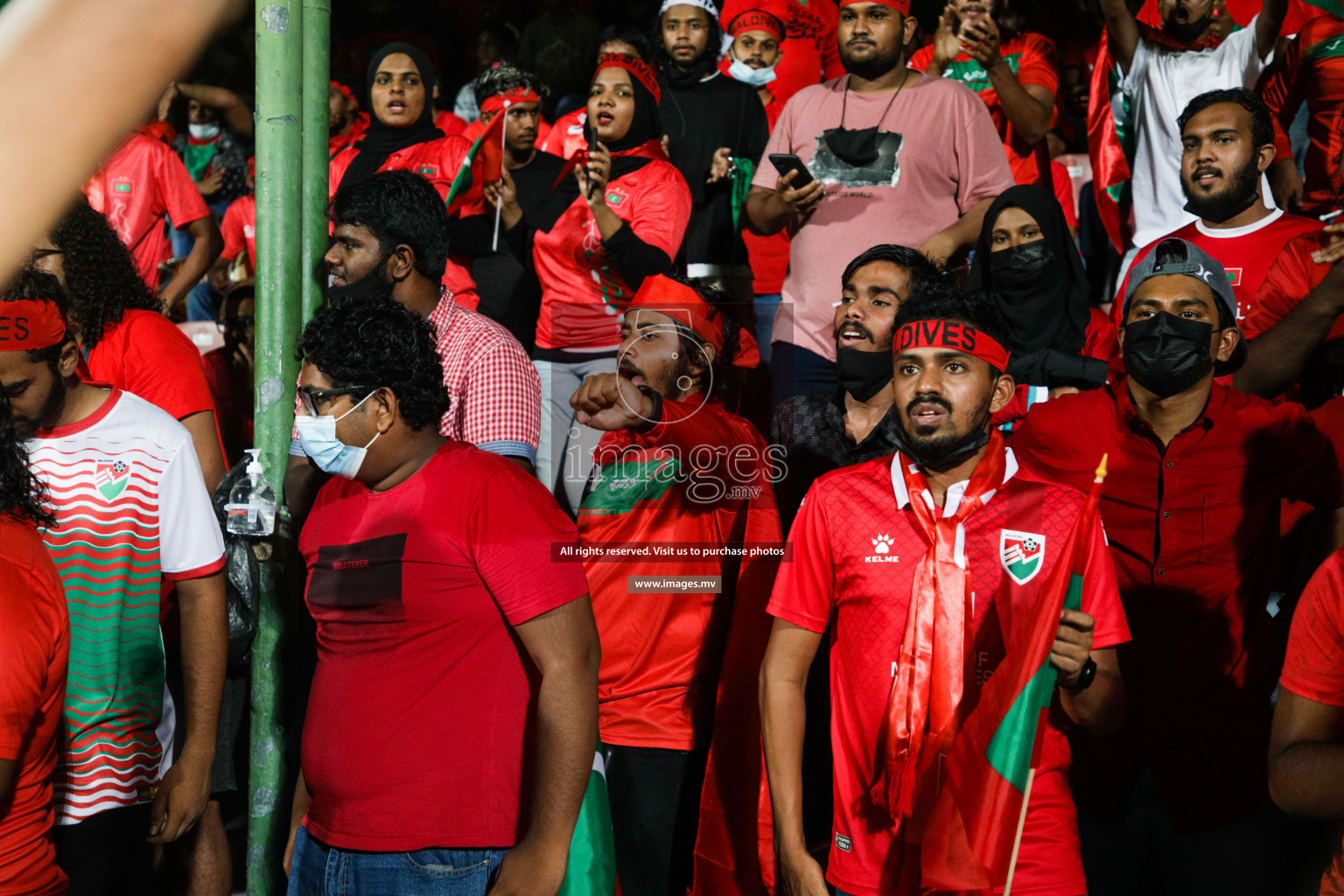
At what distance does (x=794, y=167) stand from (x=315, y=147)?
1.87m

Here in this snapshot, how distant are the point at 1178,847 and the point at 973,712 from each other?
3.29ft

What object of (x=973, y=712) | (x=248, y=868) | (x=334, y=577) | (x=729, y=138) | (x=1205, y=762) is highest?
(x=729, y=138)

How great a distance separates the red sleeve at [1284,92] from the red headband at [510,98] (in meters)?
3.57

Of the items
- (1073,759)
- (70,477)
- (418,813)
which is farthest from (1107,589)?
(70,477)

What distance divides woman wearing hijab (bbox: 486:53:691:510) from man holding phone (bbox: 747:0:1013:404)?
0.48 m

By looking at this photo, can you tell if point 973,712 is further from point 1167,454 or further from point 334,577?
point 334,577

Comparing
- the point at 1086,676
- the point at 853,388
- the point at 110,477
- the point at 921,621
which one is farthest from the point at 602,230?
the point at 1086,676

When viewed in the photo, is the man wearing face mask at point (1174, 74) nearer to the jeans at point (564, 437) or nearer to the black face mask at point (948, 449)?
the jeans at point (564, 437)

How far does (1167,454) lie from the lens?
145 inches

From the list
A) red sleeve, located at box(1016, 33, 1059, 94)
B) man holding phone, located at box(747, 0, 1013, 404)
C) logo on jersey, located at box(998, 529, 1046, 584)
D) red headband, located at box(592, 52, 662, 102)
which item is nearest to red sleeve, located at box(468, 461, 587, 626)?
logo on jersey, located at box(998, 529, 1046, 584)

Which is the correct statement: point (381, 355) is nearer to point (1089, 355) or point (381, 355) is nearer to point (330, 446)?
point (330, 446)

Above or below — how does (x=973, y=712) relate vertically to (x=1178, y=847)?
above

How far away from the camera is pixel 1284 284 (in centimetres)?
449

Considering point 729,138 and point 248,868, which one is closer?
point 248,868
